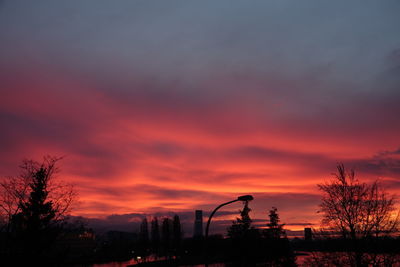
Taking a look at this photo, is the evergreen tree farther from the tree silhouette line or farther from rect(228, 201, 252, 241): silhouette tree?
rect(228, 201, 252, 241): silhouette tree

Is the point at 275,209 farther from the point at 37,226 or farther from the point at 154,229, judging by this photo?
the point at 154,229

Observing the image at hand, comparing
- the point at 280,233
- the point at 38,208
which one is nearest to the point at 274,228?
the point at 280,233

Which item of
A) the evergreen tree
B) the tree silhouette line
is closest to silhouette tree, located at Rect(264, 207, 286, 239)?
the tree silhouette line

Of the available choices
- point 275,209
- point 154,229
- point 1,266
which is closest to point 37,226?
point 1,266

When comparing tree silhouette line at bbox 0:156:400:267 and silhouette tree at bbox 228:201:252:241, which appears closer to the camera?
tree silhouette line at bbox 0:156:400:267

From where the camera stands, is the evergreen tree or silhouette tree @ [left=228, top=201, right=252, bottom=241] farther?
silhouette tree @ [left=228, top=201, right=252, bottom=241]

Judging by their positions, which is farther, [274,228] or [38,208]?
[274,228]

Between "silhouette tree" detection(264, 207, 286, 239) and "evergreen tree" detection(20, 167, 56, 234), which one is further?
"silhouette tree" detection(264, 207, 286, 239)

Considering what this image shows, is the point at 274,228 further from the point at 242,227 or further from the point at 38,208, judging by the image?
the point at 38,208

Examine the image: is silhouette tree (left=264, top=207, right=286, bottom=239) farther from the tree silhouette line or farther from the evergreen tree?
the evergreen tree

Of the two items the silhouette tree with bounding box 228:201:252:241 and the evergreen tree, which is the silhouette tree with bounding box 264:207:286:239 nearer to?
the silhouette tree with bounding box 228:201:252:241

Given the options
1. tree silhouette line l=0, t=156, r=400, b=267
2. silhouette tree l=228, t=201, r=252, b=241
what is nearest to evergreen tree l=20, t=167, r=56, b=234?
tree silhouette line l=0, t=156, r=400, b=267

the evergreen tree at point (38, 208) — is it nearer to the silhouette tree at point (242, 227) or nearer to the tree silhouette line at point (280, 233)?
the tree silhouette line at point (280, 233)

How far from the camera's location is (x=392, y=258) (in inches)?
740
